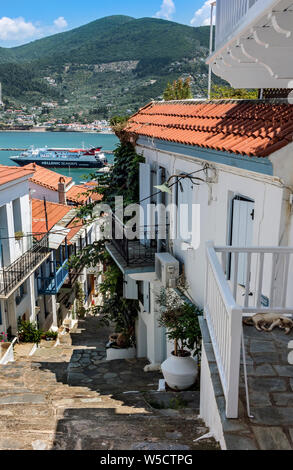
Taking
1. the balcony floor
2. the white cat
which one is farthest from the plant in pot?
the white cat

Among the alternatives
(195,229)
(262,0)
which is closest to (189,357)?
(195,229)

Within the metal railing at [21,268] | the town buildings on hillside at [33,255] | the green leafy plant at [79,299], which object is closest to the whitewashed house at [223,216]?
the town buildings on hillside at [33,255]

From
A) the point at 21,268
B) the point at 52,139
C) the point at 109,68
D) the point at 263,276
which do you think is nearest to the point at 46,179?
the point at 21,268

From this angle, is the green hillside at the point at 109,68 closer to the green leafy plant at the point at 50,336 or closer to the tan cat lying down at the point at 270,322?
the green leafy plant at the point at 50,336

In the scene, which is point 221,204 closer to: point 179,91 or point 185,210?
point 185,210

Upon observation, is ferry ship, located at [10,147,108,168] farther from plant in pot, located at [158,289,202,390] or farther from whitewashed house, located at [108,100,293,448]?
plant in pot, located at [158,289,202,390]

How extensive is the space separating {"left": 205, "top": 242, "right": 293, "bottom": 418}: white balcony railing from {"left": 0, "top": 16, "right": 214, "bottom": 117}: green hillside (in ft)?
332

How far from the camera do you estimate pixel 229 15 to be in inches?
245

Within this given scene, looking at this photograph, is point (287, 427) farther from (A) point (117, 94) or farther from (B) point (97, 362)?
(A) point (117, 94)

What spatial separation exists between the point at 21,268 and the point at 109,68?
171 meters

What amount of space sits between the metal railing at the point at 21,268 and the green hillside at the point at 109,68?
89667 mm

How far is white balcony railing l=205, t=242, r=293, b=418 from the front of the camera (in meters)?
3.27

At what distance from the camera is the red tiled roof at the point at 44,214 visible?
2006 cm

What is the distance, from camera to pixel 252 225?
5.79 metres
